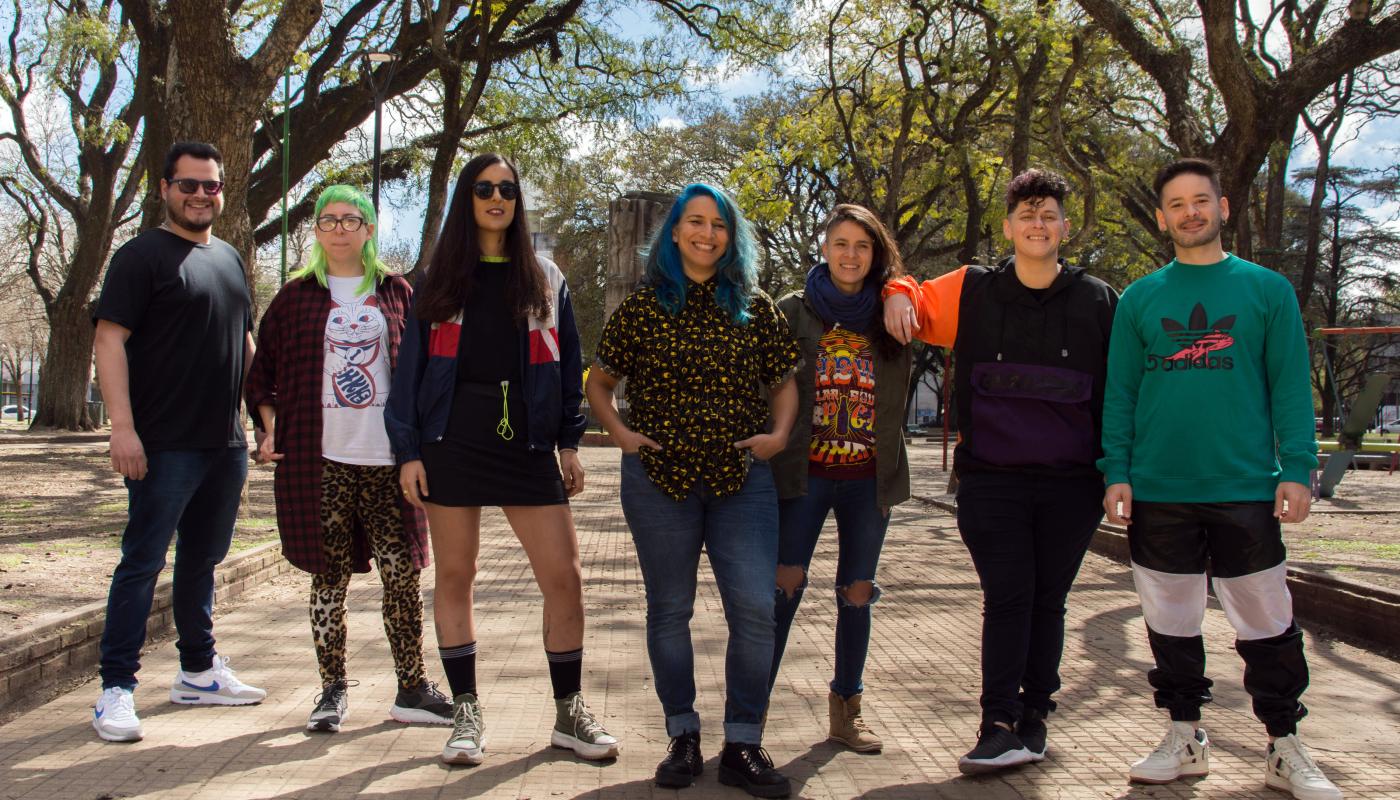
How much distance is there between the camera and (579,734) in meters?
3.85

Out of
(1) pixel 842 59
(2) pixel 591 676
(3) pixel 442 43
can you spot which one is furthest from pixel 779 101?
(2) pixel 591 676

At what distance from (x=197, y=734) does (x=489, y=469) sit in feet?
4.78

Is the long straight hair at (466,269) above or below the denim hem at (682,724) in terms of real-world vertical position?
above

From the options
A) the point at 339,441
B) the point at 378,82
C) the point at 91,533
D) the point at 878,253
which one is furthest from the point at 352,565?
the point at 378,82

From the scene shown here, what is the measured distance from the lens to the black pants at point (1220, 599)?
3.58 metres

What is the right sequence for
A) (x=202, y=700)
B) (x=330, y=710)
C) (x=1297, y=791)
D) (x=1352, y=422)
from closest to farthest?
(x=1297, y=791)
(x=330, y=710)
(x=202, y=700)
(x=1352, y=422)

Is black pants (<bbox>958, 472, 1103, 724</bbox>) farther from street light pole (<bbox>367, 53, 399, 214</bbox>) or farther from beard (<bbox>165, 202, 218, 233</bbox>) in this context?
street light pole (<bbox>367, 53, 399, 214</bbox>)

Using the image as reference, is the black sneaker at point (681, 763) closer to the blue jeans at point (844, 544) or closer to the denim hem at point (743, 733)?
the denim hem at point (743, 733)

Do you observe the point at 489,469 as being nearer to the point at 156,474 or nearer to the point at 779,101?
the point at 156,474

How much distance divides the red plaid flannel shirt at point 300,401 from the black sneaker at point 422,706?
0.47m

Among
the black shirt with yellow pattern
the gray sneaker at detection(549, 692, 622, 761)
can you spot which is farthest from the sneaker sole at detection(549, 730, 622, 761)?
the black shirt with yellow pattern

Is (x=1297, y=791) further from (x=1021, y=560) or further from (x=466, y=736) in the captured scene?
(x=466, y=736)

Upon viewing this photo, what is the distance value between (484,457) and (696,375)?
0.74 meters

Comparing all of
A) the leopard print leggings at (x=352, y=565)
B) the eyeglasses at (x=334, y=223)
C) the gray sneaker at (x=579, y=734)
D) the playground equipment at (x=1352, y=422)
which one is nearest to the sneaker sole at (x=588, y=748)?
the gray sneaker at (x=579, y=734)
